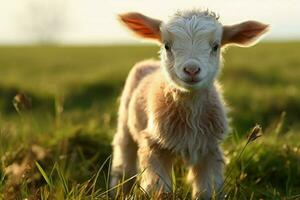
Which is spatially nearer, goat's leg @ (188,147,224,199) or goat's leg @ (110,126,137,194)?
goat's leg @ (188,147,224,199)

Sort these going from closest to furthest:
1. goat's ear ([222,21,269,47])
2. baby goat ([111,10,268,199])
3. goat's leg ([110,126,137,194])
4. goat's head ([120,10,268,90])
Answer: goat's head ([120,10,268,90]) → baby goat ([111,10,268,199]) → goat's ear ([222,21,269,47]) → goat's leg ([110,126,137,194])

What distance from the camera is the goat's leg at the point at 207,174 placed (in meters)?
5.07

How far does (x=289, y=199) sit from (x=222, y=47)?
144 cm

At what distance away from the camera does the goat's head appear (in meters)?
4.76

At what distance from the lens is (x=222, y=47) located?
18.2 feet

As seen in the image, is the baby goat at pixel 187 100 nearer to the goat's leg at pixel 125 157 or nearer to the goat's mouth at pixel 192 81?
the goat's mouth at pixel 192 81

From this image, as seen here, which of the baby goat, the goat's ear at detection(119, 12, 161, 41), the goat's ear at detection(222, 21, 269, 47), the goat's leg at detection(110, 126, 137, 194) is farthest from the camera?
the goat's leg at detection(110, 126, 137, 194)

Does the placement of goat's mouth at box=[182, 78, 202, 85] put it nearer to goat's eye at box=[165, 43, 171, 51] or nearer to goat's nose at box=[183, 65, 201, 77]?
goat's nose at box=[183, 65, 201, 77]

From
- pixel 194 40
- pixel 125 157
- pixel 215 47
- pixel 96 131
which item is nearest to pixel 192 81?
pixel 194 40

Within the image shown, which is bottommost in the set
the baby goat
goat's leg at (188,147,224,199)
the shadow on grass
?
Answer: the shadow on grass

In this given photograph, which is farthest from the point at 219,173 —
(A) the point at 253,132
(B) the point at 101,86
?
(B) the point at 101,86

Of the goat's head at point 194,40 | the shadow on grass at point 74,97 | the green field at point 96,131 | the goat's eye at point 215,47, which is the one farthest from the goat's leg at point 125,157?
the shadow on grass at point 74,97

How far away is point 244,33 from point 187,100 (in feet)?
2.56

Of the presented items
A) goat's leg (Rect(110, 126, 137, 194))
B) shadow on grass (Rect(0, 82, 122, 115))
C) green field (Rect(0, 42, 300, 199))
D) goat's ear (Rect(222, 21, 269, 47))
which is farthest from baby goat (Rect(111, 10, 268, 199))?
shadow on grass (Rect(0, 82, 122, 115))
